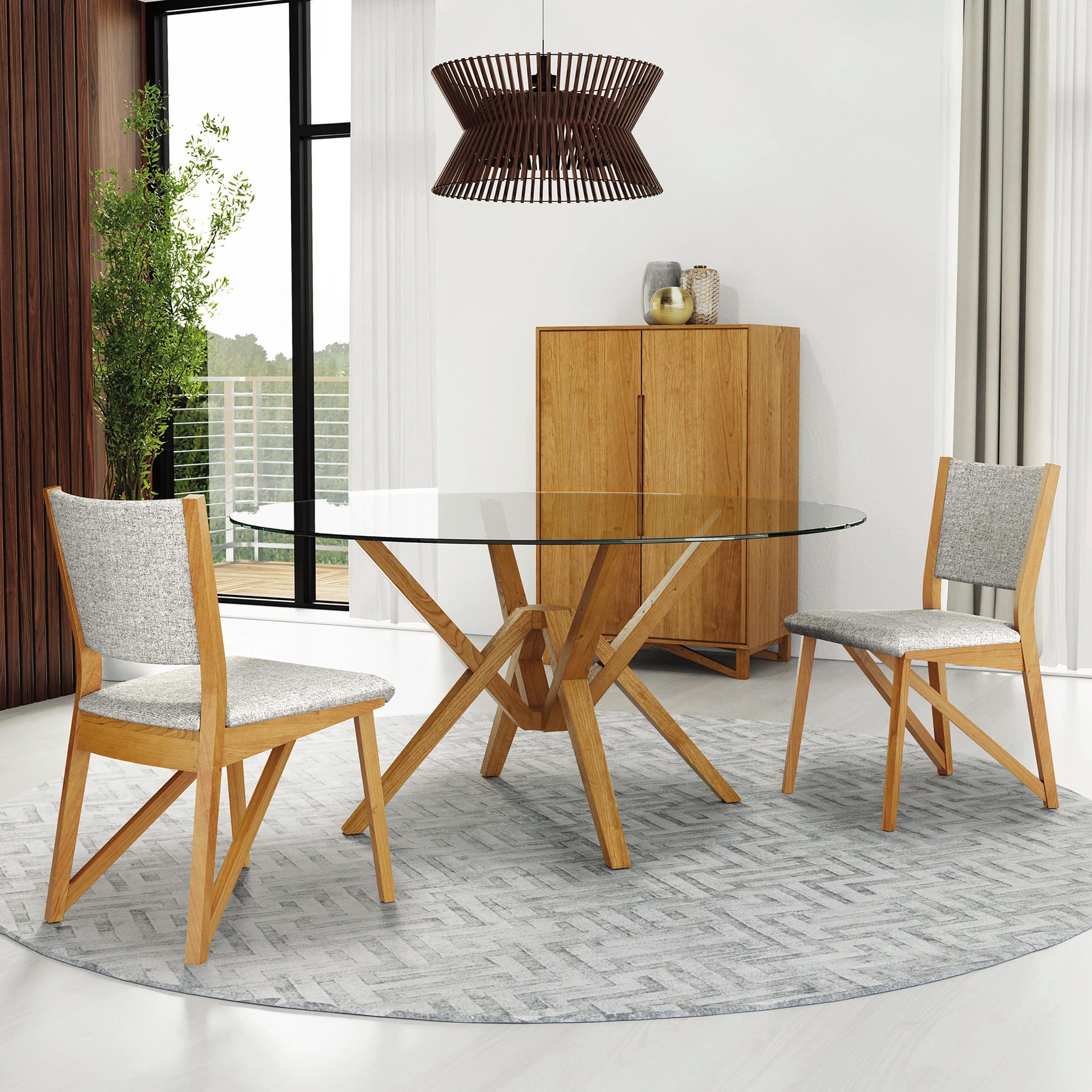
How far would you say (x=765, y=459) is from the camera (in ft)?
16.4

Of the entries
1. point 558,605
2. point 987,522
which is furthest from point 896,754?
point 558,605

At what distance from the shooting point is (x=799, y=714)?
3.50 m

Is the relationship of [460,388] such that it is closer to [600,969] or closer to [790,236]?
[790,236]

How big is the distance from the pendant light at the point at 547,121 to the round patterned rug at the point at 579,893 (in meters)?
1.48

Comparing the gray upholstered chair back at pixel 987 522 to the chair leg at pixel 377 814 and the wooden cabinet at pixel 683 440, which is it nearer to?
the wooden cabinet at pixel 683 440

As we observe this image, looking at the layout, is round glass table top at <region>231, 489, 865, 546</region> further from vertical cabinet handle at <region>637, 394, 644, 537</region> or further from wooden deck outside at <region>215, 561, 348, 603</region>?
wooden deck outside at <region>215, 561, 348, 603</region>

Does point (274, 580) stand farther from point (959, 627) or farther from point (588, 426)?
point (959, 627)

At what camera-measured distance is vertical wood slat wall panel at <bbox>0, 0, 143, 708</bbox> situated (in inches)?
173

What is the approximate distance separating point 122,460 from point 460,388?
62.4 inches

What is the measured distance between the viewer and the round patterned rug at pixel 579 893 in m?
2.34

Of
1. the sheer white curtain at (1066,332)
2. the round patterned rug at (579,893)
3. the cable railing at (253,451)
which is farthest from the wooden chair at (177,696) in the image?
the cable railing at (253,451)

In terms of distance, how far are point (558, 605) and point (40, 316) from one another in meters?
2.34

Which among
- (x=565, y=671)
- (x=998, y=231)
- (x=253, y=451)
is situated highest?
(x=998, y=231)

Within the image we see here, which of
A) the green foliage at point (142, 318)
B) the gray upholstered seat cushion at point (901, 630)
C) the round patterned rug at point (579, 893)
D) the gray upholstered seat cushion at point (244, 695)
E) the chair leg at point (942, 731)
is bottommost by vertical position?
the round patterned rug at point (579, 893)
